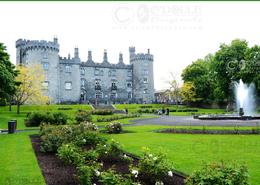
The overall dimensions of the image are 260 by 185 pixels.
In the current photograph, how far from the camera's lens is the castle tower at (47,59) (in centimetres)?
7794

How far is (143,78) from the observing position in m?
97.8

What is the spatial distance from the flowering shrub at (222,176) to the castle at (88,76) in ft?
239

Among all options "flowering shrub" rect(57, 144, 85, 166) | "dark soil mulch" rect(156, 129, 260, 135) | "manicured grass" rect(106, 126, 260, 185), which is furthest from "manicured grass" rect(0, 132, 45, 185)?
"dark soil mulch" rect(156, 129, 260, 135)

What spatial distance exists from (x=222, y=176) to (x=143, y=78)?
9102 centimetres

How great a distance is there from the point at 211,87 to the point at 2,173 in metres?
72.4

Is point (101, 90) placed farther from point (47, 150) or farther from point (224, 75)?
point (47, 150)

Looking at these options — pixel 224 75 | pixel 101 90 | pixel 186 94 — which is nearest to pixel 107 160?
pixel 224 75

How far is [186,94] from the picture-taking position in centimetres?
7750

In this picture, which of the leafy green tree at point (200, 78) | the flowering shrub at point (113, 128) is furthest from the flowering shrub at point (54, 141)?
the leafy green tree at point (200, 78)

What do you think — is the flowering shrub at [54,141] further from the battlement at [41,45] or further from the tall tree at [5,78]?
the battlement at [41,45]

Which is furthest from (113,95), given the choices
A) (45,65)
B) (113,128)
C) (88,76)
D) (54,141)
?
(54,141)

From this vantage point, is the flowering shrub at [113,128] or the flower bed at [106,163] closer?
the flower bed at [106,163]

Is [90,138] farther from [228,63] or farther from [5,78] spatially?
[228,63]

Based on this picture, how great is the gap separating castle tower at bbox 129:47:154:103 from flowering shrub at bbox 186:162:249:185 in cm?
8970
